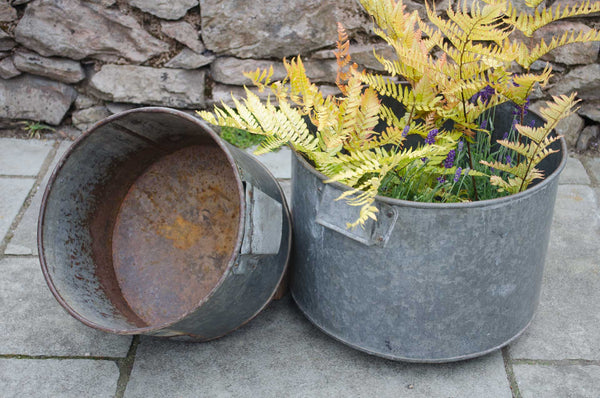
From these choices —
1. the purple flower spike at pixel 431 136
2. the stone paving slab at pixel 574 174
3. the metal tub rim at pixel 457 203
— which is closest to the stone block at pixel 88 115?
the metal tub rim at pixel 457 203

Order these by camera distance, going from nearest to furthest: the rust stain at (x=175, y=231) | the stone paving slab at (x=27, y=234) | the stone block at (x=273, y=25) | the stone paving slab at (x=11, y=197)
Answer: the rust stain at (x=175, y=231) → the stone paving slab at (x=27, y=234) → the stone paving slab at (x=11, y=197) → the stone block at (x=273, y=25)

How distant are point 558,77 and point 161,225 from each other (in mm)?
2019

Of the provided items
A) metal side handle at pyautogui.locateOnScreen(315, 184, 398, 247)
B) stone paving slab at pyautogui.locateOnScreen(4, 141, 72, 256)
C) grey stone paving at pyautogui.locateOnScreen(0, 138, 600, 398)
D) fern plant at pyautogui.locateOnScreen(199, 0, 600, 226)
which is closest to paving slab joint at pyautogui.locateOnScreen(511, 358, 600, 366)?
grey stone paving at pyautogui.locateOnScreen(0, 138, 600, 398)

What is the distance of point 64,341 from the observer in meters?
2.10

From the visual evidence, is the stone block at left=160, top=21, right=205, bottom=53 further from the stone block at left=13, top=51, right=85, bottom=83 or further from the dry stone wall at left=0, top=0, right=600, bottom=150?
the stone block at left=13, top=51, right=85, bottom=83

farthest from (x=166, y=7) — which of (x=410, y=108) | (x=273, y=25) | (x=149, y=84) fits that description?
(x=410, y=108)

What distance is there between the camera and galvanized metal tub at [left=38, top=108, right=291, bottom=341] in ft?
6.08

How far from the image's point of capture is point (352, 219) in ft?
5.80

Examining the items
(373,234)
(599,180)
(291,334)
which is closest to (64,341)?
(291,334)

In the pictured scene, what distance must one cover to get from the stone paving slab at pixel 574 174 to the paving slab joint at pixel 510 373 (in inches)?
47.7

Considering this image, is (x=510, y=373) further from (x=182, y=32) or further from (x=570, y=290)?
(x=182, y=32)

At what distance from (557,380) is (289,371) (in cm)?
84

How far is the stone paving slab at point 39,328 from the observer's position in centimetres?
207

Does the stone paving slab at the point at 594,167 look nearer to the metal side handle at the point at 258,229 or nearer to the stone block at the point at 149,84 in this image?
the metal side handle at the point at 258,229
